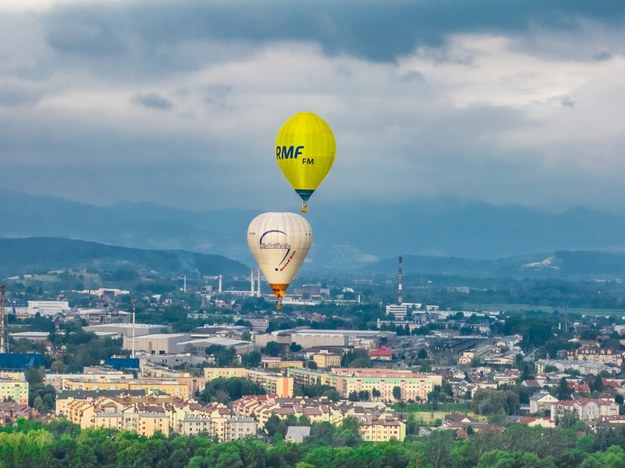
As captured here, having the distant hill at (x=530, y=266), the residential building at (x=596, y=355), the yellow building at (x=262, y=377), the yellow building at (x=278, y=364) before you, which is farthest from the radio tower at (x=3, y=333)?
the distant hill at (x=530, y=266)

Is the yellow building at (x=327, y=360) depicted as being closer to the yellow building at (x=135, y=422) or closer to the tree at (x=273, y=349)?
the tree at (x=273, y=349)

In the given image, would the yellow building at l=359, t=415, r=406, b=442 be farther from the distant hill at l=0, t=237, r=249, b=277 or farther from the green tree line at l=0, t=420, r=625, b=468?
the distant hill at l=0, t=237, r=249, b=277

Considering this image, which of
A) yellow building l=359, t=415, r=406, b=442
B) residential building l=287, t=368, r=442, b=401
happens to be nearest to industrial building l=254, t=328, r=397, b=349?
residential building l=287, t=368, r=442, b=401

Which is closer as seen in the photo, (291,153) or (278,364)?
(291,153)

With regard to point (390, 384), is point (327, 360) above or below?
above

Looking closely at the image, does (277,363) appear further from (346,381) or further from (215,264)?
(215,264)

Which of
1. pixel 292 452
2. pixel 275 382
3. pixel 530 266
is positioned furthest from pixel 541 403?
pixel 530 266

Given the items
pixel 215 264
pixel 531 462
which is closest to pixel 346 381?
pixel 531 462

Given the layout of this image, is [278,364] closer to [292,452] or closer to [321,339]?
[321,339]
